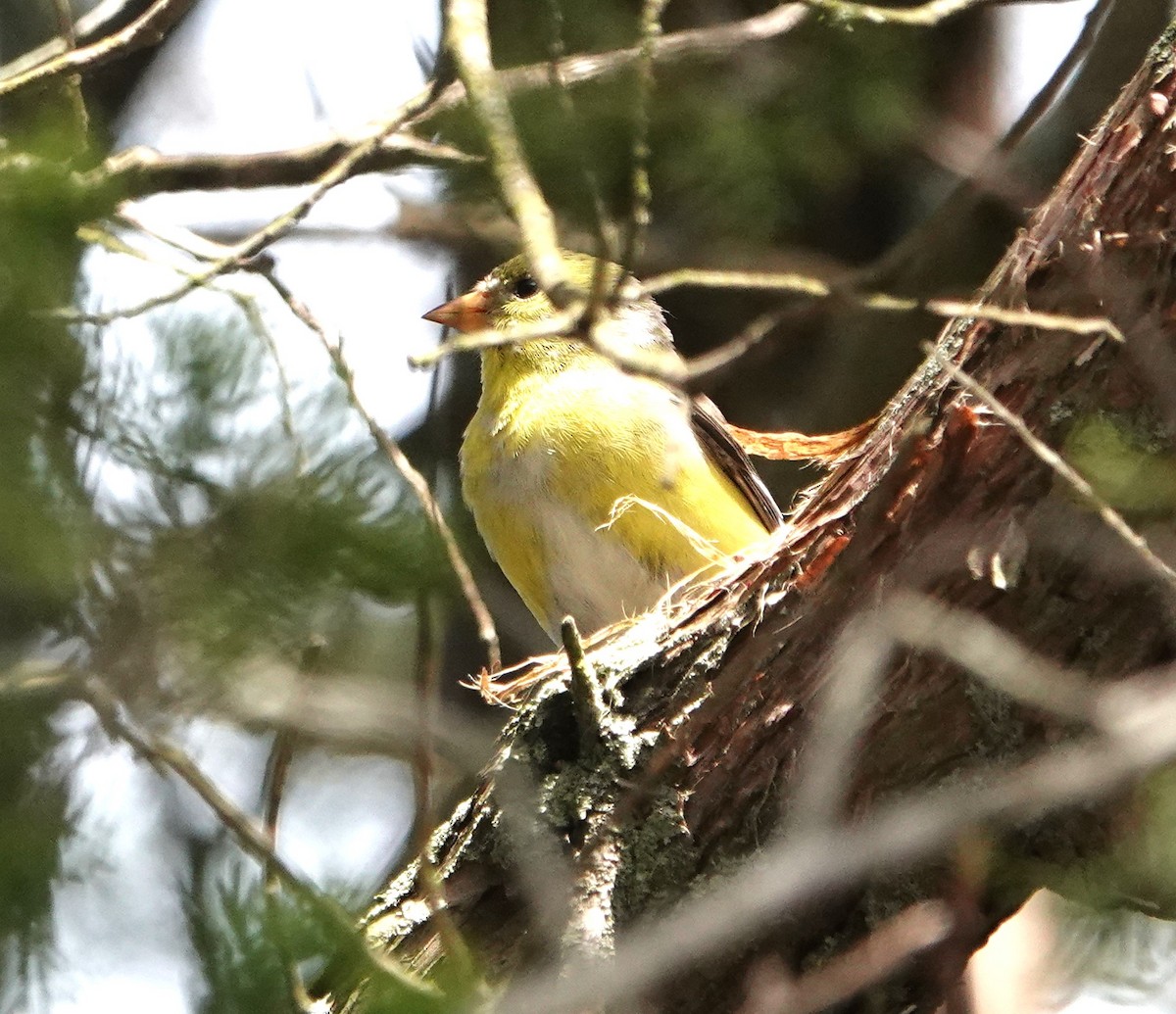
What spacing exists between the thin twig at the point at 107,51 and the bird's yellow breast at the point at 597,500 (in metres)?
1.61

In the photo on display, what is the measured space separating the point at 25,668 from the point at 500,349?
3306 mm

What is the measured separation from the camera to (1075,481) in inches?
102

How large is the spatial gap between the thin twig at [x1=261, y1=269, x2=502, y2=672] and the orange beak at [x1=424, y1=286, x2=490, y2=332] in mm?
2026

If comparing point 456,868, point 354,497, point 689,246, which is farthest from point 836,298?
point 689,246

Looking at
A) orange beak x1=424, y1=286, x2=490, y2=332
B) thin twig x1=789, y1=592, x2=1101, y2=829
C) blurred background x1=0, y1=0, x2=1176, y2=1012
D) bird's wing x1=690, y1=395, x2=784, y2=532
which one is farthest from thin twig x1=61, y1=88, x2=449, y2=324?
orange beak x1=424, y1=286, x2=490, y2=332

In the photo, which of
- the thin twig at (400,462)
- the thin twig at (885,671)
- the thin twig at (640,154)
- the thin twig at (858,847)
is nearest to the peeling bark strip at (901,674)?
the thin twig at (885,671)

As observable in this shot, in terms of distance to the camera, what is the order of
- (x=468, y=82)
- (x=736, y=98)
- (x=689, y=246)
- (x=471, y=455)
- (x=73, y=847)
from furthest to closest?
(x=689, y=246) → (x=471, y=455) → (x=736, y=98) → (x=468, y=82) → (x=73, y=847)

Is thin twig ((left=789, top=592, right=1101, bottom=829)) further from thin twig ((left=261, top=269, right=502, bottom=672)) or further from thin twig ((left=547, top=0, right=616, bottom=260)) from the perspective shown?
thin twig ((left=547, top=0, right=616, bottom=260))

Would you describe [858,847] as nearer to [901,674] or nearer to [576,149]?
[901,674]

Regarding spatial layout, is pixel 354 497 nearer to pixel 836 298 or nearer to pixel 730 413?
pixel 836 298

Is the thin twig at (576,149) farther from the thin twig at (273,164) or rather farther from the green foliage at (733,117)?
the thin twig at (273,164)

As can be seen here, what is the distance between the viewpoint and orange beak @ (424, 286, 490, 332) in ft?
18.3

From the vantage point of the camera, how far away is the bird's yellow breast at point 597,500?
4.57 metres

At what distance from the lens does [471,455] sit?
500 centimetres
